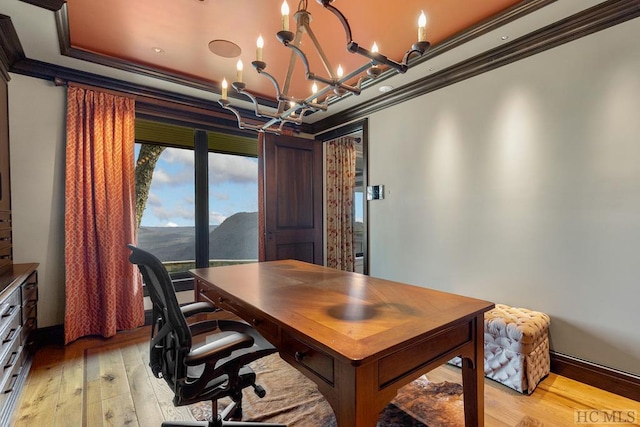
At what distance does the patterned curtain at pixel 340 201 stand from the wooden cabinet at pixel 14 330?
137 inches

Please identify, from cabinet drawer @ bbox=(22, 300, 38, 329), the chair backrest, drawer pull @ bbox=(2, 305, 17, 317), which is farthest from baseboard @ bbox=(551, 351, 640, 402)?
cabinet drawer @ bbox=(22, 300, 38, 329)

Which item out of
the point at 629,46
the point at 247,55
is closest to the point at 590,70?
the point at 629,46

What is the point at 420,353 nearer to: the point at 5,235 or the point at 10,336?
the point at 10,336

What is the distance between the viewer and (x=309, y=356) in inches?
45.0

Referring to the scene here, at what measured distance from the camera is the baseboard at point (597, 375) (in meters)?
1.94

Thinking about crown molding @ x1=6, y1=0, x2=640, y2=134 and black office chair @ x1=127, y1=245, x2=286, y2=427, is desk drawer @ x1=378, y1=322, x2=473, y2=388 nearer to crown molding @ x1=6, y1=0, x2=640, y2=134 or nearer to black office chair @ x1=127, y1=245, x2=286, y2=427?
black office chair @ x1=127, y1=245, x2=286, y2=427

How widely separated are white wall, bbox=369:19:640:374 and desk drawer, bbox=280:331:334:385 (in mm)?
2084

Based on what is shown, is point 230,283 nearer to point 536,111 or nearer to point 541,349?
point 541,349

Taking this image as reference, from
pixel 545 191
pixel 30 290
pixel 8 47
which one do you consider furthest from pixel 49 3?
pixel 545 191

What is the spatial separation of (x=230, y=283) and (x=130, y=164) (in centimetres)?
207

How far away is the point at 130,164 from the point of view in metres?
3.13

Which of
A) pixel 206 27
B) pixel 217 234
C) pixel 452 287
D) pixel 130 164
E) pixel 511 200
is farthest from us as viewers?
pixel 217 234

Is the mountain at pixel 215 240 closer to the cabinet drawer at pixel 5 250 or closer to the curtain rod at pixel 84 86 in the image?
the cabinet drawer at pixel 5 250

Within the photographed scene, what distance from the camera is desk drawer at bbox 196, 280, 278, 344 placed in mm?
1364
